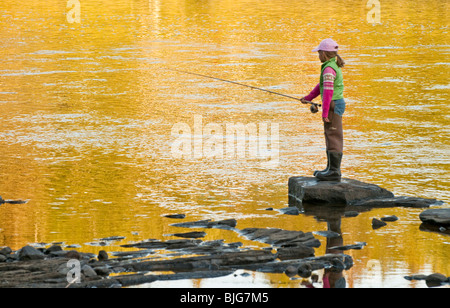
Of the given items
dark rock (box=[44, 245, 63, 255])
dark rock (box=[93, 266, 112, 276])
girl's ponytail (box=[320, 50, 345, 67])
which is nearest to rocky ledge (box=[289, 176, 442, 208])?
girl's ponytail (box=[320, 50, 345, 67])

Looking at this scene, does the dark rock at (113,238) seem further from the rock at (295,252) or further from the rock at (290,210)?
the rock at (290,210)

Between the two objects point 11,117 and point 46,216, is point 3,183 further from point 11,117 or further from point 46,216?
point 11,117

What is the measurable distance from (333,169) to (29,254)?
Result: 4462 mm

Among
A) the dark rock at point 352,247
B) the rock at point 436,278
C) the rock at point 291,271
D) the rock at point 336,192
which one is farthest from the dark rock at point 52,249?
the rock at point 436,278

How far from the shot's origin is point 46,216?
37.1 ft

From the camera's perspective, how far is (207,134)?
16547 millimetres

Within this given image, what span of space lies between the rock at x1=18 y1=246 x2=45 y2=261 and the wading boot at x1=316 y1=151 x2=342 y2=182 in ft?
13.9

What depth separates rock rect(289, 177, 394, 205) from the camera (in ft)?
38.5

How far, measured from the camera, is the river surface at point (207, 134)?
1066 cm

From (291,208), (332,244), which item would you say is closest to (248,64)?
(291,208)

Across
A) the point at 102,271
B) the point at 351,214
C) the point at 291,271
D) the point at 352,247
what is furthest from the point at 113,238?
the point at 351,214

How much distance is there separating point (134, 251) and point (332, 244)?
209cm

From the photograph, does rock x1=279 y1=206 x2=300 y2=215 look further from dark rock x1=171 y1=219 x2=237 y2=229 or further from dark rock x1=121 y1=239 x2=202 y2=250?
dark rock x1=121 y1=239 x2=202 y2=250

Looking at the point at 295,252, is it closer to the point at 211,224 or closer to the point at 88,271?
the point at 211,224
